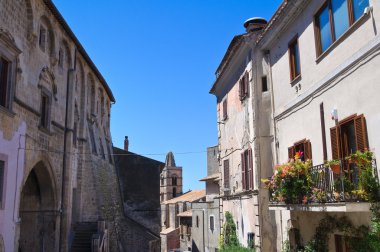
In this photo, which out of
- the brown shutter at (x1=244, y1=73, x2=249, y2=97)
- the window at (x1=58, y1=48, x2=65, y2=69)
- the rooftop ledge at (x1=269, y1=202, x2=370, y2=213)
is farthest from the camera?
the window at (x1=58, y1=48, x2=65, y2=69)

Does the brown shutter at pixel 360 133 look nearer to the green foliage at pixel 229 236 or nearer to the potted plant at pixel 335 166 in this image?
the potted plant at pixel 335 166

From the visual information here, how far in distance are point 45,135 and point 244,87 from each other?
8417 mm

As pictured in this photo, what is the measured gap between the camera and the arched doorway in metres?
18.2

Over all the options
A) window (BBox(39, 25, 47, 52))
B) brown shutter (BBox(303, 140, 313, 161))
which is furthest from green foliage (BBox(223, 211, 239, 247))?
window (BBox(39, 25, 47, 52))

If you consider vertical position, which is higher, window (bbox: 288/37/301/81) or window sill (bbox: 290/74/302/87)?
window (bbox: 288/37/301/81)

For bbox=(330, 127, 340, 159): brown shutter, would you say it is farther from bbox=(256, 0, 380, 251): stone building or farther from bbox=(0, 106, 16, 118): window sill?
bbox=(0, 106, 16, 118): window sill

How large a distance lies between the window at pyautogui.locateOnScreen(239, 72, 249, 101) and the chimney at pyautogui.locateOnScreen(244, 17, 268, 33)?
2043 mm

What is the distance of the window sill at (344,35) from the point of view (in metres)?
8.81

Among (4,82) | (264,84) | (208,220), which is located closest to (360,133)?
A: (264,84)

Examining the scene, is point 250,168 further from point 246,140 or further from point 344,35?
point 344,35

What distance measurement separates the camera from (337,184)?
859 cm

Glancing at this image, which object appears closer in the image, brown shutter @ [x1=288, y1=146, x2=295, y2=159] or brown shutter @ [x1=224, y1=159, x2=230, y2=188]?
brown shutter @ [x1=288, y1=146, x2=295, y2=159]

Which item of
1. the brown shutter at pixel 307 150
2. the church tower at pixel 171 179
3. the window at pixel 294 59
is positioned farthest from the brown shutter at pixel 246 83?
the church tower at pixel 171 179

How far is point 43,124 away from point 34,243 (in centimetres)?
526
